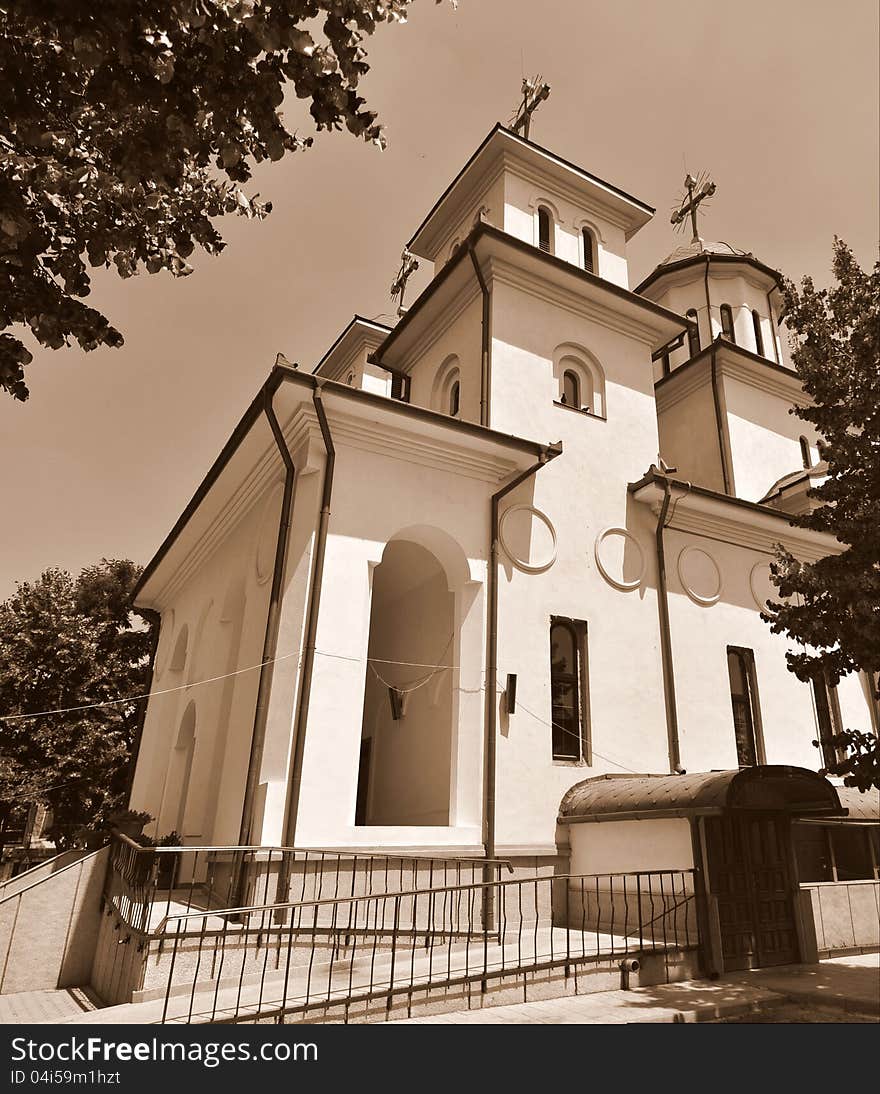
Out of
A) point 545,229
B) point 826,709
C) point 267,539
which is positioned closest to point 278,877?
point 267,539

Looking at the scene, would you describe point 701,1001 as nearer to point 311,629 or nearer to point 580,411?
point 311,629

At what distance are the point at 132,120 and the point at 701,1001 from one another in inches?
Answer: 359

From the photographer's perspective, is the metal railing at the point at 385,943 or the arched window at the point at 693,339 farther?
the arched window at the point at 693,339

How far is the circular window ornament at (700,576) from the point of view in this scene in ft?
45.3

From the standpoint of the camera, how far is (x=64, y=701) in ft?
80.9

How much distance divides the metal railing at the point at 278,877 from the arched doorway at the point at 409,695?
1.96 metres

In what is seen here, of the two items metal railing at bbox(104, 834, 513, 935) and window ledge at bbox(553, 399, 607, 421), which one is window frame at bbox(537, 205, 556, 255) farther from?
metal railing at bbox(104, 834, 513, 935)

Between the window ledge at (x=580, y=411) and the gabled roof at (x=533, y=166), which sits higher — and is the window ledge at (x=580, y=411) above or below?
below

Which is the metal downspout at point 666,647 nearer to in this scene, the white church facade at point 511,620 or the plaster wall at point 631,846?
the white church facade at point 511,620

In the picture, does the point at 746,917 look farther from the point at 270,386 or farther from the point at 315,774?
the point at 270,386

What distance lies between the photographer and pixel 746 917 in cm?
970

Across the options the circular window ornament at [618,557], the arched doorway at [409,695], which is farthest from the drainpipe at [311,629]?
the circular window ornament at [618,557]

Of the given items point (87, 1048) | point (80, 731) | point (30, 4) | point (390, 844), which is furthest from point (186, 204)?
point (80, 731)

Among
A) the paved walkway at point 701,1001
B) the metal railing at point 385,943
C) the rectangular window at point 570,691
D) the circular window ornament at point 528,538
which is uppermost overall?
the circular window ornament at point 528,538
